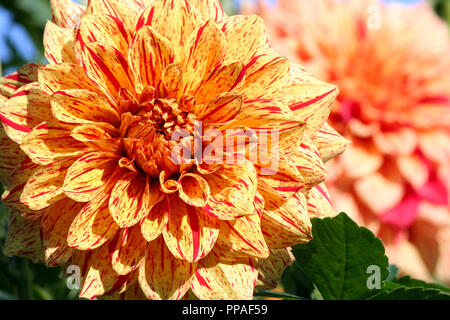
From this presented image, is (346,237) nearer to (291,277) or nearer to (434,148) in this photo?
(291,277)

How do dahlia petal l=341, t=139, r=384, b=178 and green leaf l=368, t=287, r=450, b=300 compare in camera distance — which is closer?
green leaf l=368, t=287, r=450, b=300

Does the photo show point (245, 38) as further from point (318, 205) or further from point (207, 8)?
point (318, 205)

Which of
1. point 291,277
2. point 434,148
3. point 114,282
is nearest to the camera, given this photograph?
point 114,282

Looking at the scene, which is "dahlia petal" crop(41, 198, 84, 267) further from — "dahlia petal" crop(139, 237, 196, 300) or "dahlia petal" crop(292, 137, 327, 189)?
"dahlia petal" crop(292, 137, 327, 189)

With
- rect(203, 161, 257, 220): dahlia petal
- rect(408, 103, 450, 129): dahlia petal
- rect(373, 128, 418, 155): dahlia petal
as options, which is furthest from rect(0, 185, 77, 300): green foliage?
rect(408, 103, 450, 129): dahlia petal

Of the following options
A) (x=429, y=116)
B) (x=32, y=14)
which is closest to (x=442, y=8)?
(x=429, y=116)

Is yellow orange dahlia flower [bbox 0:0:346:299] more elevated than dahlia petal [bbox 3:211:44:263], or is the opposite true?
yellow orange dahlia flower [bbox 0:0:346:299]

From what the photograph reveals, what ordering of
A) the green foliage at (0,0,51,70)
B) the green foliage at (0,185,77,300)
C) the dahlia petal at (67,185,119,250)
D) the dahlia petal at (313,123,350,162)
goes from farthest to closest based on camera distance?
1. the green foliage at (0,0,51,70)
2. the green foliage at (0,185,77,300)
3. the dahlia petal at (313,123,350,162)
4. the dahlia petal at (67,185,119,250)
